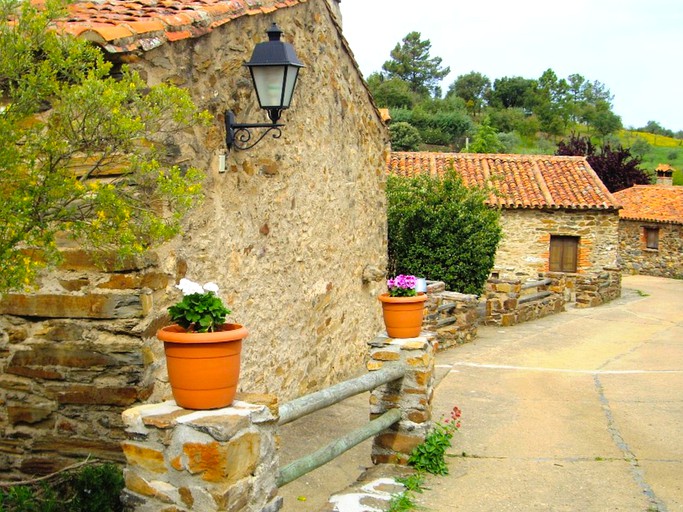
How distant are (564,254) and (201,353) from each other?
22.3 metres

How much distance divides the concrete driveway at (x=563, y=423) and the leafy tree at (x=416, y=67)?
5608 cm

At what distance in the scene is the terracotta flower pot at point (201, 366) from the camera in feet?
10.3

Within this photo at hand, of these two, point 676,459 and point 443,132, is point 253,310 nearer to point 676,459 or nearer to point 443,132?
point 676,459

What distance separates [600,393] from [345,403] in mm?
3127

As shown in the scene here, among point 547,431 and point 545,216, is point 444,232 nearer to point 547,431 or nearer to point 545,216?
point 545,216

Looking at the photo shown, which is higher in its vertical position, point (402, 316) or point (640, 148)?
point (640, 148)

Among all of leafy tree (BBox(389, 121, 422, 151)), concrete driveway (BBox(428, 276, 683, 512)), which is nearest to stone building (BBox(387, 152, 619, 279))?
concrete driveway (BBox(428, 276, 683, 512))

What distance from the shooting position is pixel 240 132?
19.2 feet

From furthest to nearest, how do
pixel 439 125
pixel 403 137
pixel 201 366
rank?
pixel 439 125, pixel 403 137, pixel 201 366

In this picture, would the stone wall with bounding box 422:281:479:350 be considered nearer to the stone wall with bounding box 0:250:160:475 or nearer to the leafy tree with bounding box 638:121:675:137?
the stone wall with bounding box 0:250:160:475

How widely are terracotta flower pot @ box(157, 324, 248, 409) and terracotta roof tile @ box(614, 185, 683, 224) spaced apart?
31.1 metres

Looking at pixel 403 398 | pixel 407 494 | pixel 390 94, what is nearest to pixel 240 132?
pixel 403 398

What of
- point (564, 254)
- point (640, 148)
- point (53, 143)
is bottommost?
point (564, 254)

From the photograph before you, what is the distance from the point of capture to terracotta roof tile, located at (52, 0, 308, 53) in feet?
14.0
